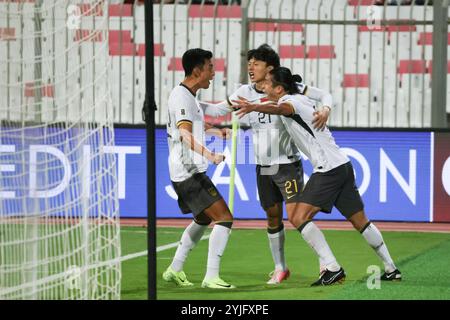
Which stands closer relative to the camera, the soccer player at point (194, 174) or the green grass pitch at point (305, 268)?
the green grass pitch at point (305, 268)

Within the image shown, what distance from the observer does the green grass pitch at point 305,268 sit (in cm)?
867

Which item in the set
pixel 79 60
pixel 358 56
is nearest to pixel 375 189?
pixel 358 56

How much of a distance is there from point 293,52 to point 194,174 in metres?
6.49

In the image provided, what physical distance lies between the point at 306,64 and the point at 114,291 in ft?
28.0

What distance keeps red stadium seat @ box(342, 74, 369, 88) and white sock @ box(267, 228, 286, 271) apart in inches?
231

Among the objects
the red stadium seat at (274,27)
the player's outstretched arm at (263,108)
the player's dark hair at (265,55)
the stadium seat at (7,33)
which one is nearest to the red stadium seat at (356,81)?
the red stadium seat at (274,27)

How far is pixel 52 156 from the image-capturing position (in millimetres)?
7539

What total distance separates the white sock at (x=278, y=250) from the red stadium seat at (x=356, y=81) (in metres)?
5.88

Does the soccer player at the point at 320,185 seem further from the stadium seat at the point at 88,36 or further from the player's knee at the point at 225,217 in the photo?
the stadium seat at the point at 88,36

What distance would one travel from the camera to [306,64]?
1536cm

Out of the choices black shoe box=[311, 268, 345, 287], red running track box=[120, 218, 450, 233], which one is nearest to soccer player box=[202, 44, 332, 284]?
black shoe box=[311, 268, 345, 287]

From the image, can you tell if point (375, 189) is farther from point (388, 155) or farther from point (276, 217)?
point (276, 217)

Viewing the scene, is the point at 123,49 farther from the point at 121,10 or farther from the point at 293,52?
the point at 293,52
